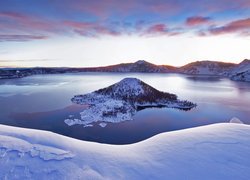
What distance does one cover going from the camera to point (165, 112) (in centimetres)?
4281

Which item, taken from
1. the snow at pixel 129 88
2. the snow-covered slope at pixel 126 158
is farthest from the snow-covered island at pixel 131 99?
the snow-covered slope at pixel 126 158

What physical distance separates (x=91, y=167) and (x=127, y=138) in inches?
831

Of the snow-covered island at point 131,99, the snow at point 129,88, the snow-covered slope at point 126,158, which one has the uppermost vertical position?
the snow-covered slope at point 126,158

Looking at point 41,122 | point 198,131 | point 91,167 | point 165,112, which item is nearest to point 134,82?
point 165,112

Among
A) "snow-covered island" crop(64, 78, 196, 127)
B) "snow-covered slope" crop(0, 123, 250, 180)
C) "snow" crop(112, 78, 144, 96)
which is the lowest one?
"snow-covered island" crop(64, 78, 196, 127)

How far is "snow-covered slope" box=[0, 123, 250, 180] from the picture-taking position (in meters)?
5.25

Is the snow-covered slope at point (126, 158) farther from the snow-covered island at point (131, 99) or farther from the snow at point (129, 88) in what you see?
the snow at point (129, 88)

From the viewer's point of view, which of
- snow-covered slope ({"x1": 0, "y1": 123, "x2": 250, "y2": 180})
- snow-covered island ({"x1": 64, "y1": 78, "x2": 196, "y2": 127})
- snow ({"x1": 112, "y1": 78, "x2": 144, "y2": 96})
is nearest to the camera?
snow-covered slope ({"x1": 0, "y1": 123, "x2": 250, "y2": 180})

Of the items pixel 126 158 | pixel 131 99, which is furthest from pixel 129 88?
pixel 126 158

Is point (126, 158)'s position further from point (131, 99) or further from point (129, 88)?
point (129, 88)

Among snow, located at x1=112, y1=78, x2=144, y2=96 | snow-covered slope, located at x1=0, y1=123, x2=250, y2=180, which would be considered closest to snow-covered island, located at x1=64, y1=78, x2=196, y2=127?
snow, located at x1=112, y1=78, x2=144, y2=96

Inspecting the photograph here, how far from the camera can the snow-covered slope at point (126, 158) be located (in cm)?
525

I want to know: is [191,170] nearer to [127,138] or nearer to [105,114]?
[127,138]

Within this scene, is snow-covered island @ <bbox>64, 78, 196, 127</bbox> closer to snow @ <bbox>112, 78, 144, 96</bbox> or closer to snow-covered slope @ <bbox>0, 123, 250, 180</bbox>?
snow @ <bbox>112, 78, 144, 96</bbox>
